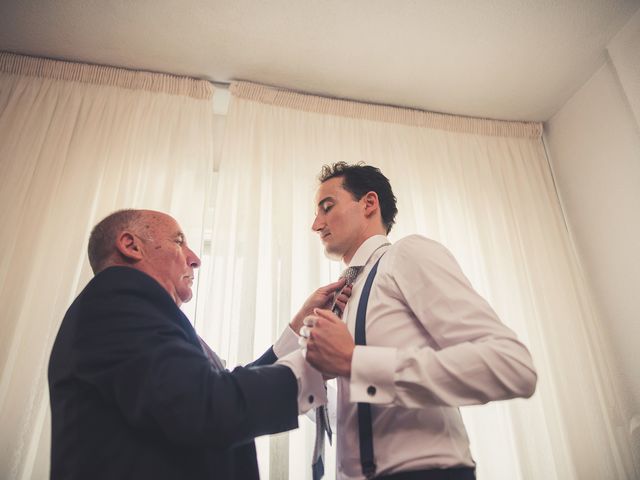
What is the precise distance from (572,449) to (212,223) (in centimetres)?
231

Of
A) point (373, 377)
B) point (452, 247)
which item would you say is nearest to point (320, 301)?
point (373, 377)

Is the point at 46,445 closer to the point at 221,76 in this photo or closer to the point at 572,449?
the point at 221,76

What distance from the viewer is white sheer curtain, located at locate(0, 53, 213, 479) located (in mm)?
1665

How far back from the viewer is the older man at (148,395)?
2.65 feet

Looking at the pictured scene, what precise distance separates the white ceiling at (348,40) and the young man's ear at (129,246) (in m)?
1.46

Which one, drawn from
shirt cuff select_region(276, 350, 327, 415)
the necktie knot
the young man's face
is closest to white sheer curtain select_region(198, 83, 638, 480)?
the young man's face

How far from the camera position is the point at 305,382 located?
40.3 inches

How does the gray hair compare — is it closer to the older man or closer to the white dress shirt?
the older man

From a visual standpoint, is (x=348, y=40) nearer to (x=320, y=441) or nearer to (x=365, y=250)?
(x=365, y=250)

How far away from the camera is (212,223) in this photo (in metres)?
2.22

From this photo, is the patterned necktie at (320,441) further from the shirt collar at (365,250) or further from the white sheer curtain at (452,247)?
the white sheer curtain at (452,247)

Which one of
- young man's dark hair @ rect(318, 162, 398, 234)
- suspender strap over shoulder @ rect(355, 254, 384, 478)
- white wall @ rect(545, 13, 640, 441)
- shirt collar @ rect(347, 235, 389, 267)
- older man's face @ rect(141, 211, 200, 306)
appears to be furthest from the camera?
white wall @ rect(545, 13, 640, 441)

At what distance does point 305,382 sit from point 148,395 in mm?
396

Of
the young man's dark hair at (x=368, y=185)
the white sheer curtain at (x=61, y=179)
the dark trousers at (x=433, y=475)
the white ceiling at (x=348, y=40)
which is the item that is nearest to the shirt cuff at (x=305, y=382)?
the dark trousers at (x=433, y=475)
